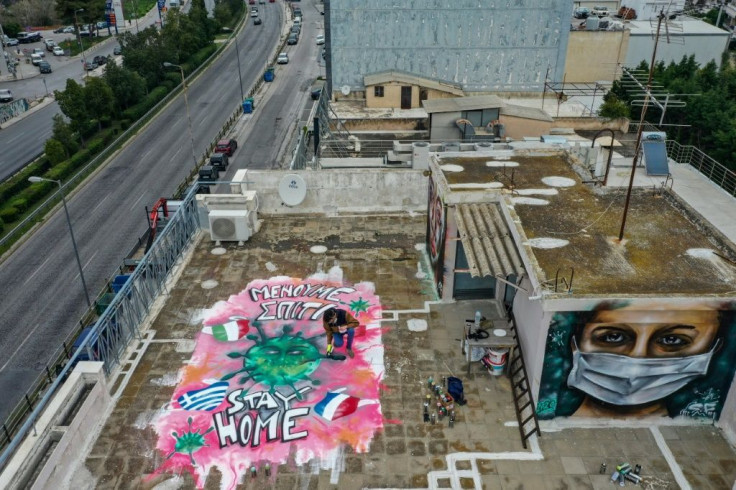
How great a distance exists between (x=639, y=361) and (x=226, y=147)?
63246 mm

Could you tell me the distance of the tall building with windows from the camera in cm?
5975

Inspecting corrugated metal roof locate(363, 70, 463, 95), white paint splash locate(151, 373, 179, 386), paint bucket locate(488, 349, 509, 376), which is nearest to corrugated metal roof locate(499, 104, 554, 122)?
corrugated metal roof locate(363, 70, 463, 95)

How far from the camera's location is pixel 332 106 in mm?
60438

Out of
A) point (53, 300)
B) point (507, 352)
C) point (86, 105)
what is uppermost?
point (507, 352)

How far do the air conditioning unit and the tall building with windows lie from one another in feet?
110

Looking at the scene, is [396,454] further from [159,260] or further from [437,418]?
[159,260]

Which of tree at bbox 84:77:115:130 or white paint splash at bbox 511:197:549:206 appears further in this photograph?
tree at bbox 84:77:115:130

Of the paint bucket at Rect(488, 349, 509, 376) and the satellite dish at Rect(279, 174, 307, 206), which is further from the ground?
the satellite dish at Rect(279, 174, 307, 206)

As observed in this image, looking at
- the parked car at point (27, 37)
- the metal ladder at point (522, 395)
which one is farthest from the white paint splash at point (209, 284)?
the parked car at point (27, 37)

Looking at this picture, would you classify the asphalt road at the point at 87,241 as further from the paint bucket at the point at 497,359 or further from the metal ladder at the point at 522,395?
the metal ladder at the point at 522,395

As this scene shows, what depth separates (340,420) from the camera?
776 inches

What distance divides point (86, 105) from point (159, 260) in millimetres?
61510

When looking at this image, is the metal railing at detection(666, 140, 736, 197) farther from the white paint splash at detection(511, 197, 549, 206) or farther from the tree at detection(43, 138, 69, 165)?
the tree at detection(43, 138, 69, 165)

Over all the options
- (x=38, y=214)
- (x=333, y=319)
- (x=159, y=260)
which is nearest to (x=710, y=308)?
(x=333, y=319)
